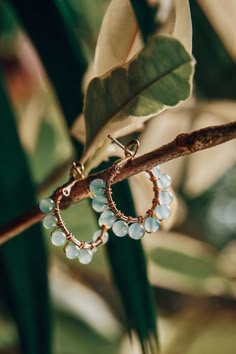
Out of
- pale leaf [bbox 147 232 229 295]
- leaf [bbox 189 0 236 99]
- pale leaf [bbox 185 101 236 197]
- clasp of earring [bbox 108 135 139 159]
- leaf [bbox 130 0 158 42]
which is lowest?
clasp of earring [bbox 108 135 139 159]

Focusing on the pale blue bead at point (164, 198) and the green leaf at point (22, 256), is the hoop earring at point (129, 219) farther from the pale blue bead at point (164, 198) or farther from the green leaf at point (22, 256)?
the green leaf at point (22, 256)

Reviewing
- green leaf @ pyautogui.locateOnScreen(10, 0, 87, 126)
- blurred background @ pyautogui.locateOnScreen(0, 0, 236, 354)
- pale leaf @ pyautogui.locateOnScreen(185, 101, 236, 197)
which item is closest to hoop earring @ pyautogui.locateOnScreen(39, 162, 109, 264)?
green leaf @ pyautogui.locateOnScreen(10, 0, 87, 126)

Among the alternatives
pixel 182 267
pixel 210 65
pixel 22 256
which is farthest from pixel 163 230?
pixel 210 65

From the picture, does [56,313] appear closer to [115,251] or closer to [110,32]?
[115,251]

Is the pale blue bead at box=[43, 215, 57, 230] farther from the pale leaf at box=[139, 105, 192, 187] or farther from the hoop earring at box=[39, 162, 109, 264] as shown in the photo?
the pale leaf at box=[139, 105, 192, 187]

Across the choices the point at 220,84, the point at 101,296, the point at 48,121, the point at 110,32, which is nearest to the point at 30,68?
the point at 48,121

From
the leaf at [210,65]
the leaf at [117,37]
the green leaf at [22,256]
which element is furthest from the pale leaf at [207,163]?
the leaf at [117,37]
